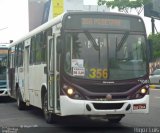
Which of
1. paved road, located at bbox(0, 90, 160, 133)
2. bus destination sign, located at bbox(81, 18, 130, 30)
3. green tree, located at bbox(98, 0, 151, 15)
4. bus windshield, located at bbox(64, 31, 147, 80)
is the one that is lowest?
paved road, located at bbox(0, 90, 160, 133)

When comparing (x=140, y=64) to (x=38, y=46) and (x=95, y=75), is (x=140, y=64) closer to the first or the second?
A: (x=95, y=75)

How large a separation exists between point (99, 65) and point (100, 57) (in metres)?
0.21

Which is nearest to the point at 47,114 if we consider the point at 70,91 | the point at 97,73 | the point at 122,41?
the point at 70,91

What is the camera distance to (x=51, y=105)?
13.4 metres

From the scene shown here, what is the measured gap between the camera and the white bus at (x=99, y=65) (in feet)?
39.7

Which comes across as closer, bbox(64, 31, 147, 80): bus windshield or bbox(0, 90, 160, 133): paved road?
bbox(64, 31, 147, 80): bus windshield

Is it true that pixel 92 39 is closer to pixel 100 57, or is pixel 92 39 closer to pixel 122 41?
pixel 100 57

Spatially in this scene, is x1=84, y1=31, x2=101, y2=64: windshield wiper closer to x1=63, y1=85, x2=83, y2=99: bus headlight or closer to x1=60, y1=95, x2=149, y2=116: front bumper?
x1=63, y1=85, x2=83, y2=99: bus headlight

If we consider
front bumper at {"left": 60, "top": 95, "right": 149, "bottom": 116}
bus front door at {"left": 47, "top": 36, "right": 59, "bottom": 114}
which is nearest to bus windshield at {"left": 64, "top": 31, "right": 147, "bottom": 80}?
front bumper at {"left": 60, "top": 95, "right": 149, "bottom": 116}

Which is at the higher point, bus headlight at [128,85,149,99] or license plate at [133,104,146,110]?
bus headlight at [128,85,149,99]

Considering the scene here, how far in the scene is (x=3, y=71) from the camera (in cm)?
2323

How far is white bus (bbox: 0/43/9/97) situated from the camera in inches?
895

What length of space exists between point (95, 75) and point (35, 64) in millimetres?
4122

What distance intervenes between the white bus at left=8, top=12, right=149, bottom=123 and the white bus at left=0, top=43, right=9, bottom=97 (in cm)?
983
